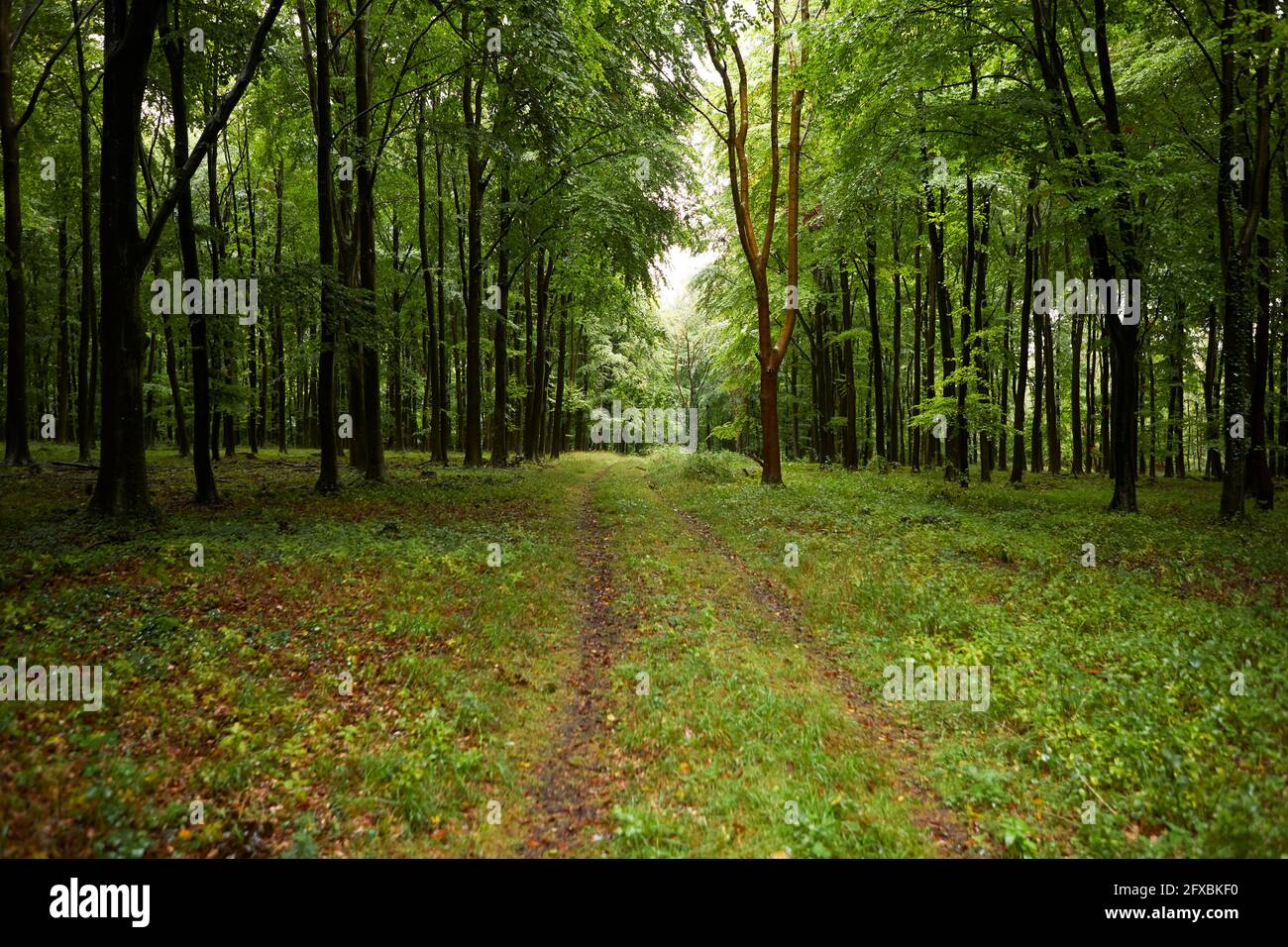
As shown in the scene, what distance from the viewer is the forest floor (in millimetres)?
3965

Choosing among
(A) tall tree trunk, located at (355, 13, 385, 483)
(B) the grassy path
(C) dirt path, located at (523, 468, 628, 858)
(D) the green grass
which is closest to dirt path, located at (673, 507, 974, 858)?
(B) the grassy path

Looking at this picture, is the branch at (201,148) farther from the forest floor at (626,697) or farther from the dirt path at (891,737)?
the dirt path at (891,737)

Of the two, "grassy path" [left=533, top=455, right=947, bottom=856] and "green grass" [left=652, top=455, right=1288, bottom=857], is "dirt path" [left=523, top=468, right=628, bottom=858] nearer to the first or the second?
"grassy path" [left=533, top=455, right=947, bottom=856]

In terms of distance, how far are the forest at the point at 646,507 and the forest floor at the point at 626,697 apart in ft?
0.16

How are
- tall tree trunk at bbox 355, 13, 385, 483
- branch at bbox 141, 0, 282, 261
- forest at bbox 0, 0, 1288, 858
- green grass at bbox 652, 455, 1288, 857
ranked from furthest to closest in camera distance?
tall tree trunk at bbox 355, 13, 385, 483, branch at bbox 141, 0, 282, 261, forest at bbox 0, 0, 1288, 858, green grass at bbox 652, 455, 1288, 857

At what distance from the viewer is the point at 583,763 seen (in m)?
5.05

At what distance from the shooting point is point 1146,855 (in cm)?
382

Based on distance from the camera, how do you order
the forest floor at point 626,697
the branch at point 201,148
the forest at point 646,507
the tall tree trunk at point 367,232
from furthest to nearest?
the tall tree trunk at point 367,232 → the branch at point 201,148 → the forest at point 646,507 → the forest floor at point 626,697

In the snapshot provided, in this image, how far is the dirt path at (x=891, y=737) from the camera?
13.8 ft

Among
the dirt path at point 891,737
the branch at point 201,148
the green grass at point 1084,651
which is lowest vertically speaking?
the dirt path at point 891,737

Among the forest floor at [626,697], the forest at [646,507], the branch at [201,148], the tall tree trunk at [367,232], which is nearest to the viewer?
the forest floor at [626,697]

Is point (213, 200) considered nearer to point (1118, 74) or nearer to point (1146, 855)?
point (1146, 855)

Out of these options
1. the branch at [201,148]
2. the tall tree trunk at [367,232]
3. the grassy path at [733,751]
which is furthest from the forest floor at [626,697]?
the tall tree trunk at [367,232]

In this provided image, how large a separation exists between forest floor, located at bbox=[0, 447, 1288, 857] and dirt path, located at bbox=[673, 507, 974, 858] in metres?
0.04
